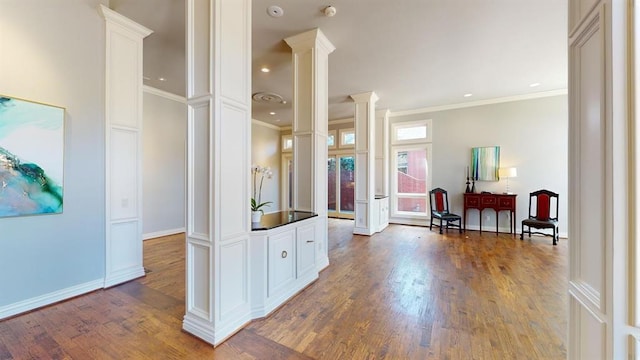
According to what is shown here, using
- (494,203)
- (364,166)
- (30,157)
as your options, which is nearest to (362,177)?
(364,166)

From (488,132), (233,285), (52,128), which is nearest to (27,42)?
(52,128)

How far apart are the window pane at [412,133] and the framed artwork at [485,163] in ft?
4.34

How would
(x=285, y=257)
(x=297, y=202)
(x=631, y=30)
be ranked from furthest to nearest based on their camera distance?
(x=297, y=202) < (x=285, y=257) < (x=631, y=30)

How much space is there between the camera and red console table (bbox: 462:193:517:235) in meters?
5.52

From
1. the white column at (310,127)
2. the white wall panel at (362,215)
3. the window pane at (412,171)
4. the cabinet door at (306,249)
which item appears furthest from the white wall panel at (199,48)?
the window pane at (412,171)

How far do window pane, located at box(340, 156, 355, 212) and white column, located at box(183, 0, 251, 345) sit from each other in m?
6.12

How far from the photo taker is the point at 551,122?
5.45 metres

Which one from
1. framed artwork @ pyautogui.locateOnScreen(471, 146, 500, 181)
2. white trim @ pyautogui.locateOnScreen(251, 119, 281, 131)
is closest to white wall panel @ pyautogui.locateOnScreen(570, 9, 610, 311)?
framed artwork @ pyautogui.locateOnScreen(471, 146, 500, 181)

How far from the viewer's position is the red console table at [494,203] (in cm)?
552

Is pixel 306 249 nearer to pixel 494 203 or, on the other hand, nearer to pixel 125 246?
pixel 125 246

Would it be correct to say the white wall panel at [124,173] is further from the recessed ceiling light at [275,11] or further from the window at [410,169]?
the window at [410,169]

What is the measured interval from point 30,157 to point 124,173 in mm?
801

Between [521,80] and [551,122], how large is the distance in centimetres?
145

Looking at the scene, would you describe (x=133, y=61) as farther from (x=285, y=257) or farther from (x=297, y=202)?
(x=285, y=257)
